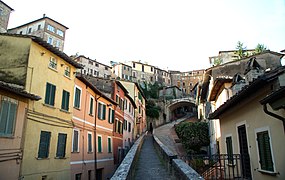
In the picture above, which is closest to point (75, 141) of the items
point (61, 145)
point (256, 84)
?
point (61, 145)

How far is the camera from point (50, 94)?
1455 centimetres

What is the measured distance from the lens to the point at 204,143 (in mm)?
25688

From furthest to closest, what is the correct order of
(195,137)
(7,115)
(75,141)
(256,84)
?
(195,137) → (75,141) → (7,115) → (256,84)

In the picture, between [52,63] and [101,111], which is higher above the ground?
[52,63]

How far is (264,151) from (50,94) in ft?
39.8

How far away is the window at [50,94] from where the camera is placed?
14.3 meters

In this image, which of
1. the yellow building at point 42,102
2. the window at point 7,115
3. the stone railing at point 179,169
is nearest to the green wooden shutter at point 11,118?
the window at point 7,115

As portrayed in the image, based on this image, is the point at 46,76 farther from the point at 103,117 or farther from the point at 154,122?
the point at 154,122

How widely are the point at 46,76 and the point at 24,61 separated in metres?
1.66

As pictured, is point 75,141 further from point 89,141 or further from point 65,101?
point 65,101

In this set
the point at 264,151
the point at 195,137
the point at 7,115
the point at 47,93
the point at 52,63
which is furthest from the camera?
the point at 195,137

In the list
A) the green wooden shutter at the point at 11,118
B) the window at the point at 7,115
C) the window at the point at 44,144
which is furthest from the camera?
the window at the point at 44,144

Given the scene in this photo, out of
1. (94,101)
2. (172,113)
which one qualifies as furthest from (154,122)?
(94,101)

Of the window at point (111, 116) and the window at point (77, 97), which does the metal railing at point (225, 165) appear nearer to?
the window at point (77, 97)
